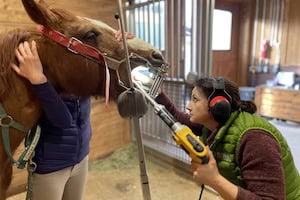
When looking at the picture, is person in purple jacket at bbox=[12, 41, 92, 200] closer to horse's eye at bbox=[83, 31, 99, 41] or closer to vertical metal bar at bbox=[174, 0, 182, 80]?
horse's eye at bbox=[83, 31, 99, 41]

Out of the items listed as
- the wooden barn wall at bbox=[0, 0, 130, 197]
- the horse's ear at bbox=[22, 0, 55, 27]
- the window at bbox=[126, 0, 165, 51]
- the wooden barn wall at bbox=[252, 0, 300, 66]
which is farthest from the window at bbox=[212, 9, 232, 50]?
the horse's ear at bbox=[22, 0, 55, 27]

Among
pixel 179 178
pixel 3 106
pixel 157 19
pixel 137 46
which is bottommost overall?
pixel 179 178

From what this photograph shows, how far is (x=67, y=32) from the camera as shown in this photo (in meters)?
0.83

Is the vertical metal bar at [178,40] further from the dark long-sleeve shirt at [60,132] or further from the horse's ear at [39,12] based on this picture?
the horse's ear at [39,12]

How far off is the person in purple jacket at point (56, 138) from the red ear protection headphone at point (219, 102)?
474mm

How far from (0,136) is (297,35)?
5.19 meters

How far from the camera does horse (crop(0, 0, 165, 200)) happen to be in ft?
2.62

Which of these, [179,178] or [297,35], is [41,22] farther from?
[297,35]

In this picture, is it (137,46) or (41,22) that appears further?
(137,46)

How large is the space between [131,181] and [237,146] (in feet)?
5.68

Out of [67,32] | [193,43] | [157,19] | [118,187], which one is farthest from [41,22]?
[157,19]

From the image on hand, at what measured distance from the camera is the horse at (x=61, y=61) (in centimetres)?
80

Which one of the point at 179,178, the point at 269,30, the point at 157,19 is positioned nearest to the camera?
the point at 179,178

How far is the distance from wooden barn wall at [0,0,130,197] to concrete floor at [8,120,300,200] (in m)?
0.11
